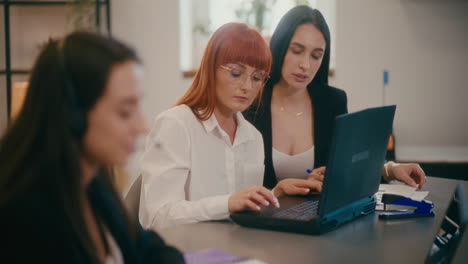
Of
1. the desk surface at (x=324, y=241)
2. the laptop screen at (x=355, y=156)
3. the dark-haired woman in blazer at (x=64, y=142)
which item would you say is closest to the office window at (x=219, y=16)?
the laptop screen at (x=355, y=156)

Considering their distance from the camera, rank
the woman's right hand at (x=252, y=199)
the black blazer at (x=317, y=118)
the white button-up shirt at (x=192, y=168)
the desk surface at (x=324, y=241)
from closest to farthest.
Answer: the desk surface at (x=324, y=241), the woman's right hand at (x=252, y=199), the white button-up shirt at (x=192, y=168), the black blazer at (x=317, y=118)

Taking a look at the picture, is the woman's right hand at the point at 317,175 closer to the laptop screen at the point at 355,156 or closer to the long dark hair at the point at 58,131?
the laptop screen at the point at 355,156

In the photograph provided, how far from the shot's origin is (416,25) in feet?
11.5

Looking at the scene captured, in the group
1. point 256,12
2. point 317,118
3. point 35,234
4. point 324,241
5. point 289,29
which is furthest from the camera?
point 256,12

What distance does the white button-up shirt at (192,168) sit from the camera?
1394 mm

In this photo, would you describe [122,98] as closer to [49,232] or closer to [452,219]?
[49,232]

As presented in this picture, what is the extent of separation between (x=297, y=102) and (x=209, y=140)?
0.67 m

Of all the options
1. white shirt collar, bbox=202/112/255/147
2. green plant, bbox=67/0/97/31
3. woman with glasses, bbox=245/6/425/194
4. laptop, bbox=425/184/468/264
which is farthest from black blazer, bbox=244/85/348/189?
green plant, bbox=67/0/97/31

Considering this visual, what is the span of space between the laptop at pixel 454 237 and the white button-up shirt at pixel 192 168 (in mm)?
546

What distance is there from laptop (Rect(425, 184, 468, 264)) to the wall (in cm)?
167

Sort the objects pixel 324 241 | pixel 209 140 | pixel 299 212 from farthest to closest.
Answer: pixel 209 140, pixel 299 212, pixel 324 241

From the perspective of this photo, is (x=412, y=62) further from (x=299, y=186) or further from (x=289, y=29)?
(x=299, y=186)

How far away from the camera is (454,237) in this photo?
165 centimetres

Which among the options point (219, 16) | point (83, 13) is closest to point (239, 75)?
point (83, 13)
